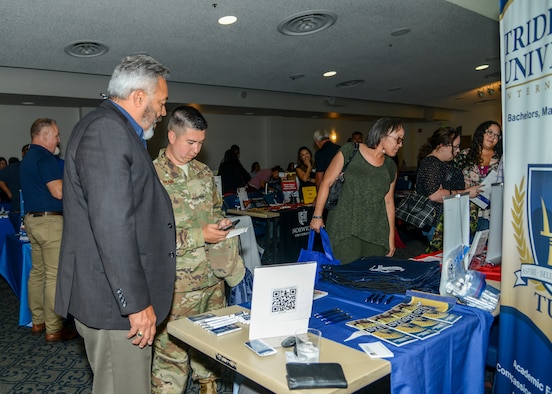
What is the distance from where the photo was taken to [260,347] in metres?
1.17

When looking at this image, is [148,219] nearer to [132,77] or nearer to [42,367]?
[132,77]

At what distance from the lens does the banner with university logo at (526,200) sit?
1495mm

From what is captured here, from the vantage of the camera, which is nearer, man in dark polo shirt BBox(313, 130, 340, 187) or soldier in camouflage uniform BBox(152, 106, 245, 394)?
soldier in camouflage uniform BBox(152, 106, 245, 394)

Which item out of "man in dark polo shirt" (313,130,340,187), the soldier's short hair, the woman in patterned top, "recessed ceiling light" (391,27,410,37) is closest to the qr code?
the soldier's short hair

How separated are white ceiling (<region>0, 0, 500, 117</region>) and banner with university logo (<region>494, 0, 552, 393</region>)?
2289mm

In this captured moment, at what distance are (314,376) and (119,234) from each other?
2.21ft

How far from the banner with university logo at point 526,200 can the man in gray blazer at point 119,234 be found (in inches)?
53.3

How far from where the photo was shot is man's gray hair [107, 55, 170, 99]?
1.32 m

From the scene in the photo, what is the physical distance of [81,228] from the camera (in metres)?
1.27

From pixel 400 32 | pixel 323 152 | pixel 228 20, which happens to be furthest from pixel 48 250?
pixel 400 32

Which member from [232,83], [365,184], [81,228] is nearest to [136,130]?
[81,228]

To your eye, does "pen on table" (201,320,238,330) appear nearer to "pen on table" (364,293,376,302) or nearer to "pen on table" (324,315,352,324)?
"pen on table" (324,315,352,324)

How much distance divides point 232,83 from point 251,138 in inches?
152

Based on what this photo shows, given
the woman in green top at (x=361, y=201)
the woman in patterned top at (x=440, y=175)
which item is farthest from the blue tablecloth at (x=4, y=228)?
the woman in patterned top at (x=440, y=175)
